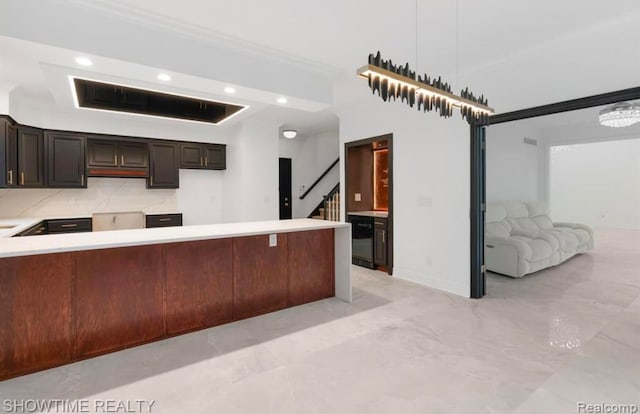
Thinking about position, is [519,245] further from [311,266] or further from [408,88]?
[408,88]

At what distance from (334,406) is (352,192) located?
3.99 meters

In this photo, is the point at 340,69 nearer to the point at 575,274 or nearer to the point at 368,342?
the point at 368,342

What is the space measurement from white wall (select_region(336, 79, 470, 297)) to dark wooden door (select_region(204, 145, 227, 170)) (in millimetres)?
2702

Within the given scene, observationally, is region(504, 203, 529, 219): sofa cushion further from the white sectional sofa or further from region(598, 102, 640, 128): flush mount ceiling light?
region(598, 102, 640, 128): flush mount ceiling light

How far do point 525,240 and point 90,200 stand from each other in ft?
22.7

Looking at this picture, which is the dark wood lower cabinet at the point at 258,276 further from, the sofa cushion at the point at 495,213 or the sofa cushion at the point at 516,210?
the sofa cushion at the point at 516,210

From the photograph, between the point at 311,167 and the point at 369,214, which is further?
the point at 311,167

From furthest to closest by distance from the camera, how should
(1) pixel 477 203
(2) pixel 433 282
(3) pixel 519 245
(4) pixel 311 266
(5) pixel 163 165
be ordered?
(5) pixel 163 165
(3) pixel 519 245
(2) pixel 433 282
(1) pixel 477 203
(4) pixel 311 266

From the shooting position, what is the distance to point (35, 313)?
2.21 m

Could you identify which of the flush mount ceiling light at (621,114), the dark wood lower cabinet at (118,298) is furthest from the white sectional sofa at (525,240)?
the dark wood lower cabinet at (118,298)

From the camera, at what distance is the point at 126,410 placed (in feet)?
5.93

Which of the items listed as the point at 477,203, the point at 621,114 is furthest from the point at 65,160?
the point at 621,114

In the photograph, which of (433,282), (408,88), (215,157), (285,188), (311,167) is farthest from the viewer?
(311,167)

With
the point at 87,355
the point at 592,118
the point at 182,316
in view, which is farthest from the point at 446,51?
the point at 592,118
